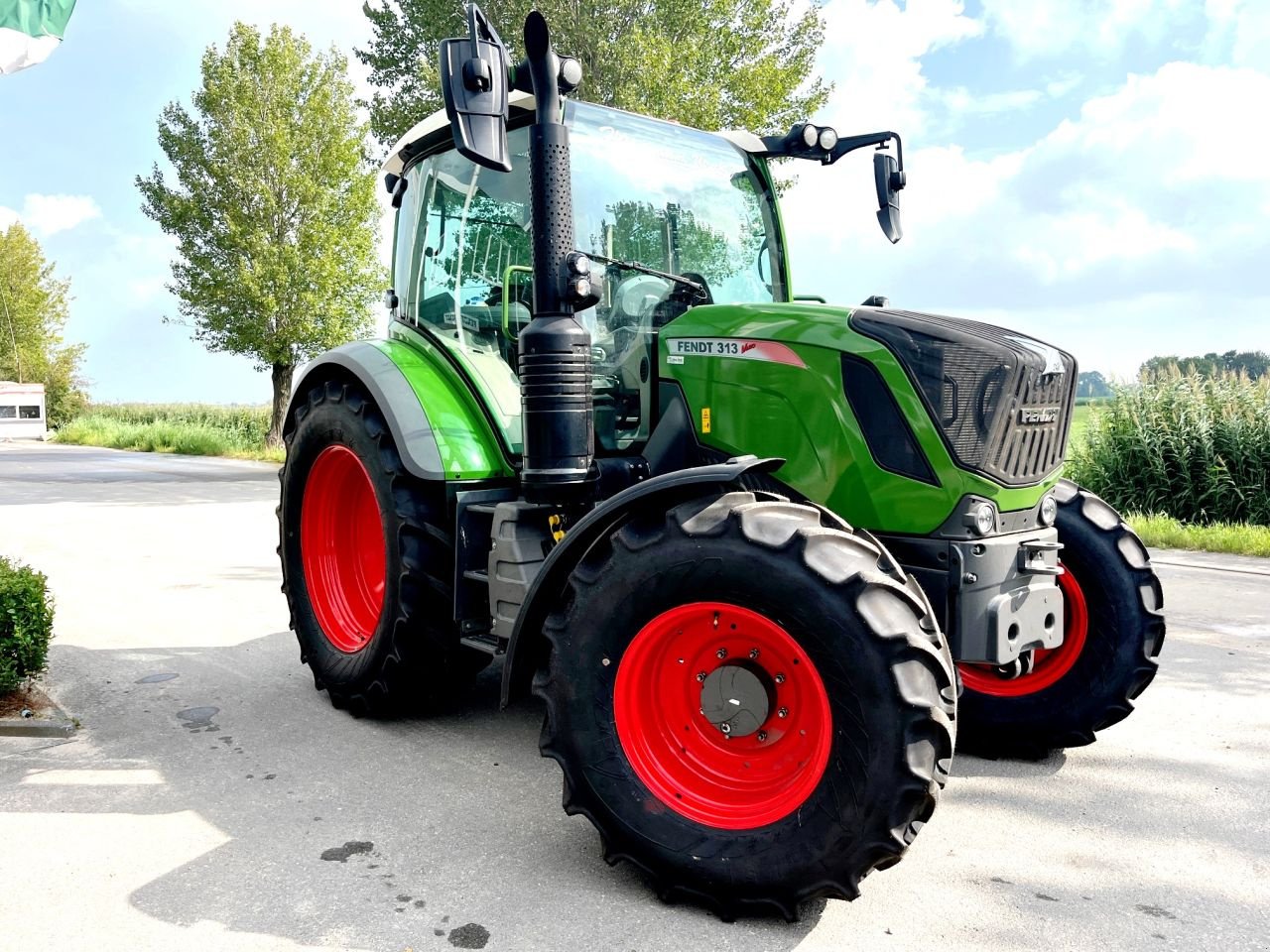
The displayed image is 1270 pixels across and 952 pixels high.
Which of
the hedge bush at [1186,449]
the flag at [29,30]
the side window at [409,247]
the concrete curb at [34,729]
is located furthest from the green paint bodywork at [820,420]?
the hedge bush at [1186,449]

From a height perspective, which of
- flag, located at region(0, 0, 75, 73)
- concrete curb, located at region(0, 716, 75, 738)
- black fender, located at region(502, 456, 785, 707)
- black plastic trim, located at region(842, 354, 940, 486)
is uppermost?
flag, located at region(0, 0, 75, 73)

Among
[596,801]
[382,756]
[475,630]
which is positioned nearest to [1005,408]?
[596,801]

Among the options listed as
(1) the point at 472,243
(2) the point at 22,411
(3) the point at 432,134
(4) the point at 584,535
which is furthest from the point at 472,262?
(2) the point at 22,411

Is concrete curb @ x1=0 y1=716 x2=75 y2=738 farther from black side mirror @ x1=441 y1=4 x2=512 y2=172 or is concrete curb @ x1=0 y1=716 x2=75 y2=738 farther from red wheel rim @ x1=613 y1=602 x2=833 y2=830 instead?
black side mirror @ x1=441 y1=4 x2=512 y2=172

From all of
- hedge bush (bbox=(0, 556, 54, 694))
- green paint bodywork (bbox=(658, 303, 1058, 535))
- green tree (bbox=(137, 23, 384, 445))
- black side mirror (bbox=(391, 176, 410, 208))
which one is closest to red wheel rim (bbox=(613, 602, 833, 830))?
green paint bodywork (bbox=(658, 303, 1058, 535))

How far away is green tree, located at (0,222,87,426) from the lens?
40188mm

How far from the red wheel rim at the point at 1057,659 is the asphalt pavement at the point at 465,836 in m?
0.31

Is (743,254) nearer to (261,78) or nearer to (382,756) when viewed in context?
(382,756)

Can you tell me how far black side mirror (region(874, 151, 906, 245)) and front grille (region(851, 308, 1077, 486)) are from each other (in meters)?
1.19

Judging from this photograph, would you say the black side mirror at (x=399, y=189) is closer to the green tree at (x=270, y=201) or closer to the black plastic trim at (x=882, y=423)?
the black plastic trim at (x=882, y=423)

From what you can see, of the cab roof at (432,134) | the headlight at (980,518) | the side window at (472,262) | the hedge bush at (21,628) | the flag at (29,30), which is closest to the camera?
the headlight at (980,518)

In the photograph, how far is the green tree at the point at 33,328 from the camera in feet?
132

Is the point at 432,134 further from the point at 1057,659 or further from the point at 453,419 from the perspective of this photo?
the point at 1057,659

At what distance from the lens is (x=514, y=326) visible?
4.24 metres
